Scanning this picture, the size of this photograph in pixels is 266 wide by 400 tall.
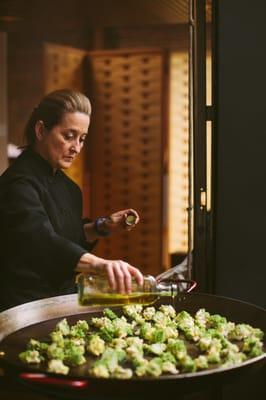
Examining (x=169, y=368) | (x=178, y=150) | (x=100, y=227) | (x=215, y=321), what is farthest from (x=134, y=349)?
(x=178, y=150)

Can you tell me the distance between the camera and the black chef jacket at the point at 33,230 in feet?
7.85

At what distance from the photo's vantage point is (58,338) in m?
2.06

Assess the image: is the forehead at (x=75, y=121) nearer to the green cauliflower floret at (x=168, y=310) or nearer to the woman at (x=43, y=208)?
the woman at (x=43, y=208)

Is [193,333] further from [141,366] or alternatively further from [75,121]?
[75,121]

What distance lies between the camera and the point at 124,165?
566cm

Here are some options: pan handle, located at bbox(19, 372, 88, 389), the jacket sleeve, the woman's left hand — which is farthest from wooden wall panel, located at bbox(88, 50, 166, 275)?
pan handle, located at bbox(19, 372, 88, 389)

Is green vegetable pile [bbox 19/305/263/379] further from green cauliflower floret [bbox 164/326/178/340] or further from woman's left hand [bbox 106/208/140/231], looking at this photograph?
woman's left hand [bbox 106/208/140/231]

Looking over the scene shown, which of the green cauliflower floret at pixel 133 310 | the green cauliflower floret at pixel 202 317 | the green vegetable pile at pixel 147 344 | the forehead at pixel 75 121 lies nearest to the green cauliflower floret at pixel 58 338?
the green vegetable pile at pixel 147 344

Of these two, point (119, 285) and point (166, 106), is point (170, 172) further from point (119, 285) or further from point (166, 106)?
point (119, 285)

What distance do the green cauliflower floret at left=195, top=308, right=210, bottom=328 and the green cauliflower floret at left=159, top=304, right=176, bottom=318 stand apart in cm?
8

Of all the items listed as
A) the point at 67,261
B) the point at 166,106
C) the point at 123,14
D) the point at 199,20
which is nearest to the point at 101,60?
the point at 123,14

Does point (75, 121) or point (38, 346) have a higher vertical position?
point (75, 121)

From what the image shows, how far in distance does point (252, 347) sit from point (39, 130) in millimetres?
1148

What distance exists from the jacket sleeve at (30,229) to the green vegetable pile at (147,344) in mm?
255
